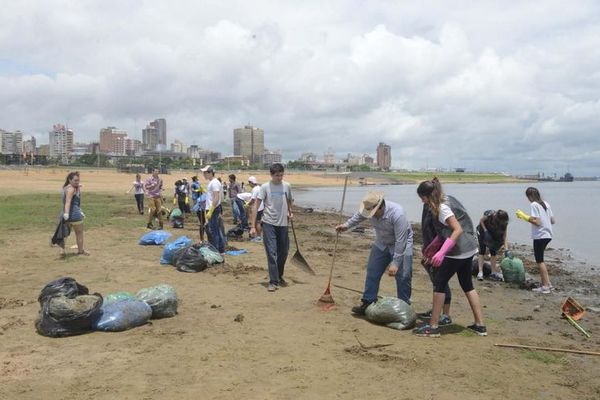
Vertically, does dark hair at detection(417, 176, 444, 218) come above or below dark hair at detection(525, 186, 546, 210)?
above

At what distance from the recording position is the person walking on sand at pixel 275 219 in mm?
7355

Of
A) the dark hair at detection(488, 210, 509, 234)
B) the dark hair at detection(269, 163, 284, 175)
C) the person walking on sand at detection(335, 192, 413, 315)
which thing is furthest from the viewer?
the dark hair at detection(488, 210, 509, 234)

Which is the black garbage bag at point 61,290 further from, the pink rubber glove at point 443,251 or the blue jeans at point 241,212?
the blue jeans at point 241,212

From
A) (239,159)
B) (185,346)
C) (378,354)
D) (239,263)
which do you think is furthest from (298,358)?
(239,159)

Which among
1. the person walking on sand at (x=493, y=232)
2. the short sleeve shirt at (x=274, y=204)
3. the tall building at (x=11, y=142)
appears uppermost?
the tall building at (x=11, y=142)

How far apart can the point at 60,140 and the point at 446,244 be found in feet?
636

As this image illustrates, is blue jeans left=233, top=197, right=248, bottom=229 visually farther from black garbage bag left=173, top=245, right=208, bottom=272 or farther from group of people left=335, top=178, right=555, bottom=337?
group of people left=335, top=178, right=555, bottom=337

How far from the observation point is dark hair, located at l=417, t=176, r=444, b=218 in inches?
205

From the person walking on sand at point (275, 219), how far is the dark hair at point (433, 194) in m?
2.56

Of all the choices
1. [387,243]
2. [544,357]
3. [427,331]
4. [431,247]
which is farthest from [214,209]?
[544,357]

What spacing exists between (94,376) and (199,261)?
4298 millimetres

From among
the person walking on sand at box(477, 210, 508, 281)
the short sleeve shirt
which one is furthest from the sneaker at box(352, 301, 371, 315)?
the person walking on sand at box(477, 210, 508, 281)

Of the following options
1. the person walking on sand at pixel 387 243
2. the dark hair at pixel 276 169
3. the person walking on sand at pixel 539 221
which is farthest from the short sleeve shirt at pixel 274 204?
the person walking on sand at pixel 539 221

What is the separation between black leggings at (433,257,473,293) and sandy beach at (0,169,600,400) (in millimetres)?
552
